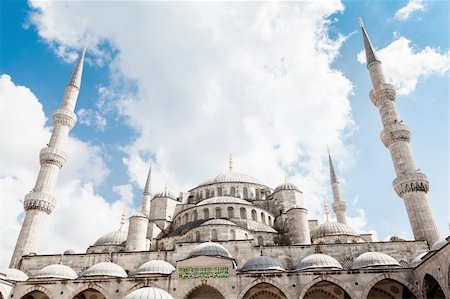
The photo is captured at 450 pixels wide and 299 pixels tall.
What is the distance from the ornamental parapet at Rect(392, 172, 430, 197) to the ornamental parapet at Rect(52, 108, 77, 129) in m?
22.4

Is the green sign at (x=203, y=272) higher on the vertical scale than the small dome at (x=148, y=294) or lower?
higher

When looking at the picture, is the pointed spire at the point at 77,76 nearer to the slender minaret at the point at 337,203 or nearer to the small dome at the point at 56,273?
the small dome at the point at 56,273

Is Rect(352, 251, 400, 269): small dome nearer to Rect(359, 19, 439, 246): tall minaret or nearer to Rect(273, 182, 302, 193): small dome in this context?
Rect(359, 19, 439, 246): tall minaret

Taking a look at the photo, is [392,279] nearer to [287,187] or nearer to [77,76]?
[287,187]

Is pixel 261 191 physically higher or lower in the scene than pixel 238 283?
higher

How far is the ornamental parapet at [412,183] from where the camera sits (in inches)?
803

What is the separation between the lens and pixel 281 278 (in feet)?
50.6

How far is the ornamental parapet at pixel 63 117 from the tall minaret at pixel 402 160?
855 inches

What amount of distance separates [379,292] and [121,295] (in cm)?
1179

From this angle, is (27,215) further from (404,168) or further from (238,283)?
(404,168)

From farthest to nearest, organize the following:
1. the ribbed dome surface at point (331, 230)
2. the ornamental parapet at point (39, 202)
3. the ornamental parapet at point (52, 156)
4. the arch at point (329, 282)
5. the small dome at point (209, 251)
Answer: the ornamental parapet at point (52, 156) → the ribbed dome surface at point (331, 230) → the ornamental parapet at point (39, 202) → the small dome at point (209, 251) → the arch at point (329, 282)

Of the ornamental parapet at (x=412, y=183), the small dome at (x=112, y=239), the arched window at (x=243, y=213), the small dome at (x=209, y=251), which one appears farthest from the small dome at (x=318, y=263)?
the small dome at (x=112, y=239)

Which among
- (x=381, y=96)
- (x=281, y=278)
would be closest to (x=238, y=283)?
(x=281, y=278)

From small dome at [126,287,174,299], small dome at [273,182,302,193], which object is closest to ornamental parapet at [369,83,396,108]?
small dome at [273,182,302,193]
